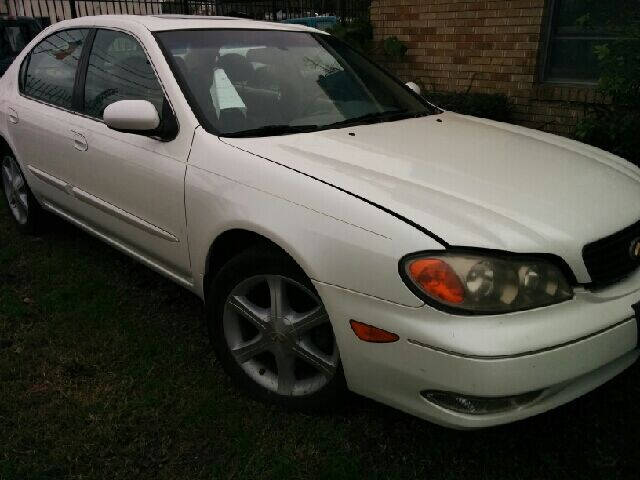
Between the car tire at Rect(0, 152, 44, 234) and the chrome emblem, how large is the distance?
12.7ft

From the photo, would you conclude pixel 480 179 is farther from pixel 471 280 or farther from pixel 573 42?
pixel 573 42

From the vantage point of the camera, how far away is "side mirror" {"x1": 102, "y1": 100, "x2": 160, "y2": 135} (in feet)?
8.55

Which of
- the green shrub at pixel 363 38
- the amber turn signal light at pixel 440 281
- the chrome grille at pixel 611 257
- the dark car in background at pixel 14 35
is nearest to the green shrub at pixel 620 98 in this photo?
the chrome grille at pixel 611 257

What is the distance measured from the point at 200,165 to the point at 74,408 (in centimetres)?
117

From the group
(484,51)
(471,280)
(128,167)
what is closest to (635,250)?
(471,280)

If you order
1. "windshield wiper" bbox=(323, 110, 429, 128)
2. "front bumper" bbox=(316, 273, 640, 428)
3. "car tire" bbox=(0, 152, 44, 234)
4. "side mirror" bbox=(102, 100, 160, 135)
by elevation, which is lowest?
"car tire" bbox=(0, 152, 44, 234)

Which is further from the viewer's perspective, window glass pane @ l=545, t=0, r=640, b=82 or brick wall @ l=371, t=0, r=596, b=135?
brick wall @ l=371, t=0, r=596, b=135

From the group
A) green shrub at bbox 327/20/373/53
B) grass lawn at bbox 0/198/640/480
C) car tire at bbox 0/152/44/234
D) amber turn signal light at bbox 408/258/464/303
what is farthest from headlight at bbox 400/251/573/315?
green shrub at bbox 327/20/373/53

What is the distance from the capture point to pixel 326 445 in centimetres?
229

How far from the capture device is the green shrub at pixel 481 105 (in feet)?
19.1

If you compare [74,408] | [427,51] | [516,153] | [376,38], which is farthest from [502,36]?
[74,408]

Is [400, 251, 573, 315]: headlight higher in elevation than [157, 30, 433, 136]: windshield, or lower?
lower

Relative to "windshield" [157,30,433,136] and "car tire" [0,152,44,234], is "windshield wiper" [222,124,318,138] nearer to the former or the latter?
"windshield" [157,30,433,136]

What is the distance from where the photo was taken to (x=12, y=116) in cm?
403
